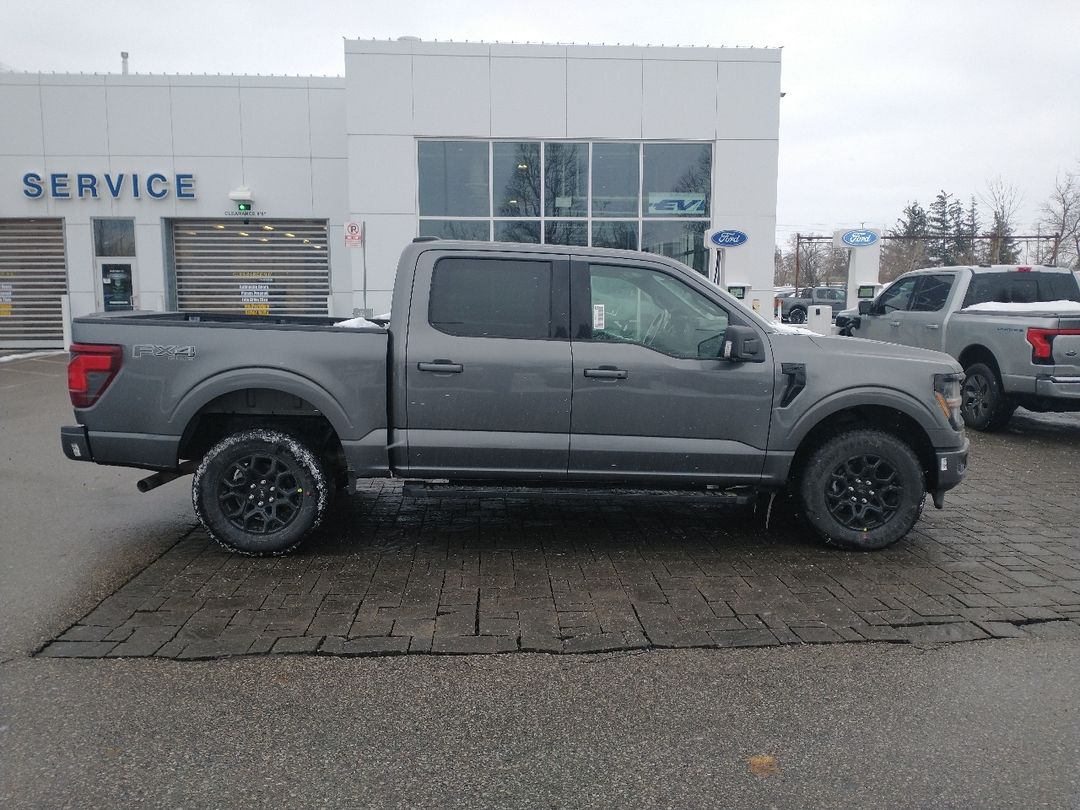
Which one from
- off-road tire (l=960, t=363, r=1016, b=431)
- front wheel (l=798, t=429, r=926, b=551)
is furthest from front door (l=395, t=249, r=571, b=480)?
off-road tire (l=960, t=363, r=1016, b=431)

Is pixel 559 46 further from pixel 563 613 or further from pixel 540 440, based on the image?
pixel 563 613

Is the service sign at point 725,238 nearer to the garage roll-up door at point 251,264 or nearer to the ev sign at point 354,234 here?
the ev sign at point 354,234

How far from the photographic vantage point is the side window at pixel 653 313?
542cm

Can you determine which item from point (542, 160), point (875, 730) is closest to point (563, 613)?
point (875, 730)

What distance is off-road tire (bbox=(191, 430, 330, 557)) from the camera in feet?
17.5

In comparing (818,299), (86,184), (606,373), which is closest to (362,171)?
(86,184)

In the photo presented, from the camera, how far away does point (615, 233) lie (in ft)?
59.7

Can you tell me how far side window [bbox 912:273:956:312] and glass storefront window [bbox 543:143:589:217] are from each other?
27.0 feet

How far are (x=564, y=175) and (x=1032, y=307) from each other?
1053cm

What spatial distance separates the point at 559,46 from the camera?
1745 cm

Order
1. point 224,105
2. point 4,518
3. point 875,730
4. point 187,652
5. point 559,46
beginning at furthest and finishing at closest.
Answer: point 224,105
point 559,46
point 4,518
point 187,652
point 875,730

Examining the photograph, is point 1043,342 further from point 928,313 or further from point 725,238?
point 725,238

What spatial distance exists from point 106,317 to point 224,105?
1574 cm

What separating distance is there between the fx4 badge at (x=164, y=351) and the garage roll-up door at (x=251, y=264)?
15.4 meters
